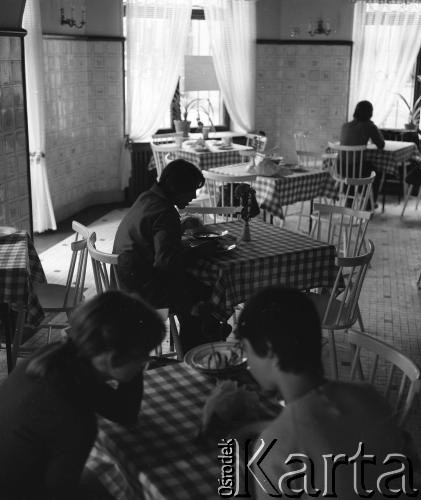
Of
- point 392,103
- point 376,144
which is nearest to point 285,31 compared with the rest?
point 392,103

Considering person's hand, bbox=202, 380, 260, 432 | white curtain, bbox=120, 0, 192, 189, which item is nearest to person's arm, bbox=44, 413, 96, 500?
person's hand, bbox=202, 380, 260, 432

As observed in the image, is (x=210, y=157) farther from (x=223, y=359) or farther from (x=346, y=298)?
(x=223, y=359)

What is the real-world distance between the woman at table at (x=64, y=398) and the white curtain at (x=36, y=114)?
528cm

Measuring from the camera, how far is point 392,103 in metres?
9.79

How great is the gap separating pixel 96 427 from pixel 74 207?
6.47 m

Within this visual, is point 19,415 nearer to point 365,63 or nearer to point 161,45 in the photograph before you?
point 161,45

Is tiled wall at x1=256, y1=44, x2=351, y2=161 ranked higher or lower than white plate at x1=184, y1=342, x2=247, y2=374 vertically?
higher

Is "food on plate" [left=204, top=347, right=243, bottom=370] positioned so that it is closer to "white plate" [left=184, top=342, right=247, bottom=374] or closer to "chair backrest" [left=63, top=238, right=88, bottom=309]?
"white plate" [left=184, top=342, right=247, bottom=374]

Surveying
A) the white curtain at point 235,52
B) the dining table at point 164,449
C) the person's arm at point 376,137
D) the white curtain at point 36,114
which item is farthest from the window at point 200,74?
the dining table at point 164,449

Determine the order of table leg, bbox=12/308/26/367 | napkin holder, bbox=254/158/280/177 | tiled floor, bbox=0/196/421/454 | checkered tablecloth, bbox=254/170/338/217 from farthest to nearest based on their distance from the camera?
1. napkin holder, bbox=254/158/280/177
2. checkered tablecloth, bbox=254/170/338/217
3. tiled floor, bbox=0/196/421/454
4. table leg, bbox=12/308/26/367

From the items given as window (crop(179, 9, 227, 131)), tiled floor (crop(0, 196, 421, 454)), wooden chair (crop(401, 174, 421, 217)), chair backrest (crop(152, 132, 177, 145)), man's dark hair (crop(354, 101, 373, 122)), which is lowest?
tiled floor (crop(0, 196, 421, 454))

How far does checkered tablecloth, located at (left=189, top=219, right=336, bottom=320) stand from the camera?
371 cm

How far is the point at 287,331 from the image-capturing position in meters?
1.67

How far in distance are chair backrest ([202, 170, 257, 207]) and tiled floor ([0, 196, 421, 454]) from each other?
123cm
